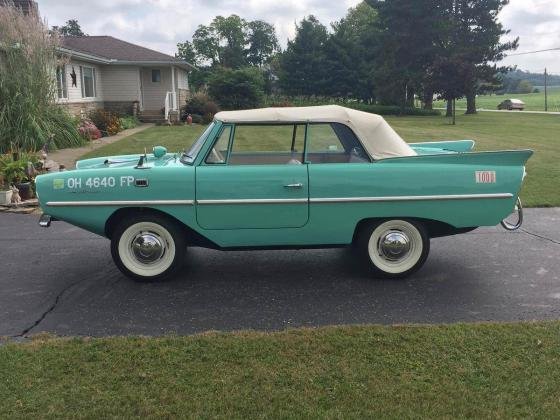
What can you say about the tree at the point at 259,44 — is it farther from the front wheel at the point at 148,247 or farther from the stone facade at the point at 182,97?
the front wheel at the point at 148,247

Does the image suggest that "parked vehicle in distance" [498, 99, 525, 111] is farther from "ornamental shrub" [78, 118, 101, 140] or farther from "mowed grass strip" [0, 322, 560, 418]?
"mowed grass strip" [0, 322, 560, 418]

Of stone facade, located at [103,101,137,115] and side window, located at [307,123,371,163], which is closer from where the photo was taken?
side window, located at [307,123,371,163]

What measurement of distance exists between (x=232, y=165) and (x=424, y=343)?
2302mm

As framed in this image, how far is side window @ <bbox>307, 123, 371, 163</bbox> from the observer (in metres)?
5.13

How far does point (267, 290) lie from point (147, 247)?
3.80ft

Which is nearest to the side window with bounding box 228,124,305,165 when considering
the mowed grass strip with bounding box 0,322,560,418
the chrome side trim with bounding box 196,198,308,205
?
the chrome side trim with bounding box 196,198,308,205

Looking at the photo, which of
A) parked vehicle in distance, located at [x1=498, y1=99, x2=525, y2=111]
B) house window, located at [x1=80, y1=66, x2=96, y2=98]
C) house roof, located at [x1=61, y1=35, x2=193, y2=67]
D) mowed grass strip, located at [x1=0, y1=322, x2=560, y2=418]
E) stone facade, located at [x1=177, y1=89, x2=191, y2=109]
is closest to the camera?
mowed grass strip, located at [x1=0, y1=322, x2=560, y2=418]

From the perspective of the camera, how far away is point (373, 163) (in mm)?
5027

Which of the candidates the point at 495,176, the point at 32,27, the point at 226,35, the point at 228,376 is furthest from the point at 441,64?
the point at 226,35

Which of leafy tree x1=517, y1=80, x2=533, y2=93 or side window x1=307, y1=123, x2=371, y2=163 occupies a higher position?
leafy tree x1=517, y1=80, x2=533, y2=93

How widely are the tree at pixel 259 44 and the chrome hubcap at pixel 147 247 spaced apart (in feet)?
237

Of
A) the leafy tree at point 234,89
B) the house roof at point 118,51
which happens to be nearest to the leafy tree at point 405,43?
the leafy tree at point 234,89

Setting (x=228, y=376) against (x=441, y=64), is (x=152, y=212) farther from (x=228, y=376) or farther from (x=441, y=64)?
(x=441, y=64)

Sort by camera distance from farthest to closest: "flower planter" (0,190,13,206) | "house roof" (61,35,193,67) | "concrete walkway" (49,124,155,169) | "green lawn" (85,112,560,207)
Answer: "house roof" (61,35,193,67)
"concrete walkway" (49,124,155,169)
"green lawn" (85,112,560,207)
"flower planter" (0,190,13,206)
